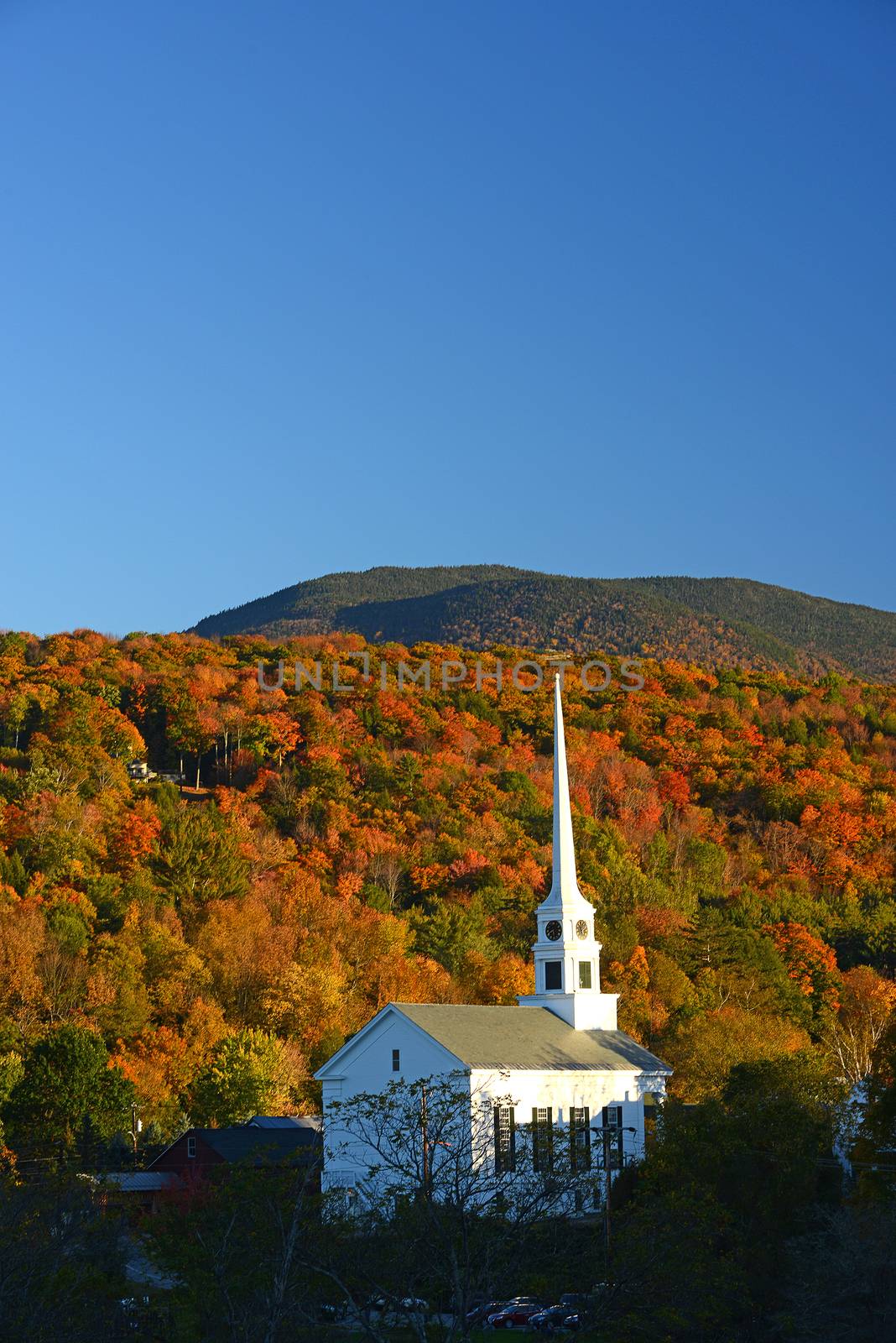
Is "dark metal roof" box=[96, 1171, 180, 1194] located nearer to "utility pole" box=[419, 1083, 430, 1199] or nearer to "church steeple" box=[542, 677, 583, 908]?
"church steeple" box=[542, 677, 583, 908]

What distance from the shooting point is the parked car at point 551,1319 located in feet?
118

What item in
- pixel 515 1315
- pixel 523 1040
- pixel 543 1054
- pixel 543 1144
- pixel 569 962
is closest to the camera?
pixel 543 1144

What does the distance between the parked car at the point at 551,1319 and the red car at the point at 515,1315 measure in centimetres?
94

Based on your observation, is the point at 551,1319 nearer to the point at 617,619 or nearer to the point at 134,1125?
the point at 134,1125

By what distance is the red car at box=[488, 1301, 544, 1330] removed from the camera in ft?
126

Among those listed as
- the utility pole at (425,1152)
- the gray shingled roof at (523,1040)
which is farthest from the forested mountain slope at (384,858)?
the utility pole at (425,1152)

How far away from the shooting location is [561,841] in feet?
193

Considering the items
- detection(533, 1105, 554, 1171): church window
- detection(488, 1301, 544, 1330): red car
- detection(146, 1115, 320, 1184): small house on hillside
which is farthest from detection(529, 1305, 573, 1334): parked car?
detection(146, 1115, 320, 1184): small house on hillside

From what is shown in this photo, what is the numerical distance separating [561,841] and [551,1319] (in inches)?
933

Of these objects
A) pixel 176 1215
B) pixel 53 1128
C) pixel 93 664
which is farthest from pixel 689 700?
pixel 176 1215

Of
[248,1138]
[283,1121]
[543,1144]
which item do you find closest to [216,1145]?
[248,1138]

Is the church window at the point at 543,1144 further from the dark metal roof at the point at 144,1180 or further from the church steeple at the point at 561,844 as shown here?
the dark metal roof at the point at 144,1180

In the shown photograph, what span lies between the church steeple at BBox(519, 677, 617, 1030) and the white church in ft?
0.12

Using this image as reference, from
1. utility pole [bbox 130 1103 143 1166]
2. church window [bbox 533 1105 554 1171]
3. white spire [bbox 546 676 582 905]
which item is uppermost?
white spire [bbox 546 676 582 905]
